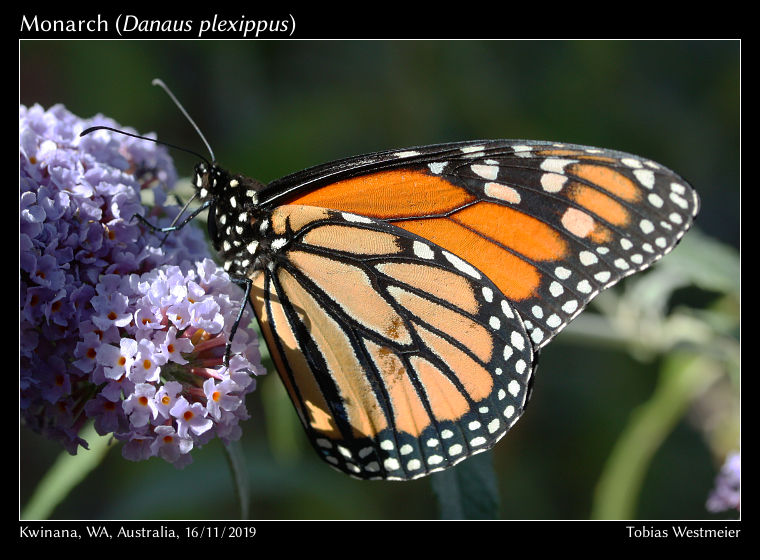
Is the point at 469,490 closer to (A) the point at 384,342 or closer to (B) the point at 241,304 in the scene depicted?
(A) the point at 384,342

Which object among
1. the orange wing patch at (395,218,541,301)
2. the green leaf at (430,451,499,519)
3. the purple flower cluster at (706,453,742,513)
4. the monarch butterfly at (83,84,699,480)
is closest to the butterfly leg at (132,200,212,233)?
the monarch butterfly at (83,84,699,480)

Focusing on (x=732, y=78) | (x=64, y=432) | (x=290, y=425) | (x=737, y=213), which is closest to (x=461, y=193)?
(x=64, y=432)

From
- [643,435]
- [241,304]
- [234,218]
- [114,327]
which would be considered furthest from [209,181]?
[643,435]

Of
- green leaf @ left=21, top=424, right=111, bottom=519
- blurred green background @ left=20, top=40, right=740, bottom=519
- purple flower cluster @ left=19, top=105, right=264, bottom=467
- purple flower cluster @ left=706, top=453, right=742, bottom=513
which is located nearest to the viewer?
purple flower cluster @ left=19, top=105, right=264, bottom=467

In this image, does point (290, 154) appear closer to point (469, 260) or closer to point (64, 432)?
point (469, 260)

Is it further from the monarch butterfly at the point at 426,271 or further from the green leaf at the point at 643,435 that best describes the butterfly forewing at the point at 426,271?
the green leaf at the point at 643,435

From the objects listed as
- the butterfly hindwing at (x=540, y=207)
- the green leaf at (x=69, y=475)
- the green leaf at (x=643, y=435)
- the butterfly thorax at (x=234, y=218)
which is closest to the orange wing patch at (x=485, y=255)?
the butterfly hindwing at (x=540, y=207)

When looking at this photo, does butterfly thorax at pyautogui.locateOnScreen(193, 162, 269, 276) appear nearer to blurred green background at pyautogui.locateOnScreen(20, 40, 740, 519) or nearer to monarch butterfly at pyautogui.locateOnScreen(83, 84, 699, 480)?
monarch butterfly at pyautogui.locateOnScreen(83, 84, 699, 480)
